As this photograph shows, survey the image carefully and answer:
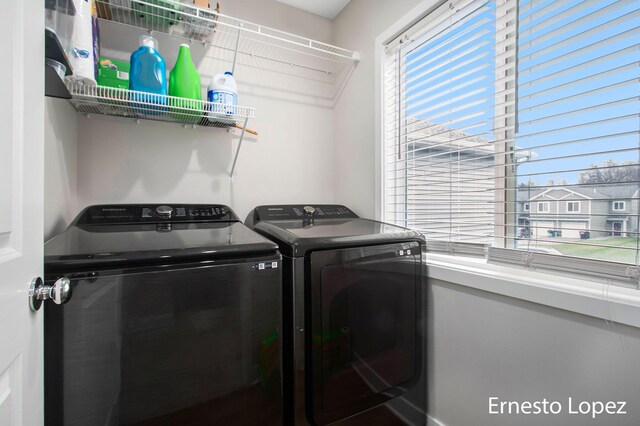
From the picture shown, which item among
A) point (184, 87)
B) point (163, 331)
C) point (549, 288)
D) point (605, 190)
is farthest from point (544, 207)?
point (184, 87)

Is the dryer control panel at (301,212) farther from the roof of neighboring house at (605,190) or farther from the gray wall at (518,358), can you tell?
the roof of neighboring house at (605,190)

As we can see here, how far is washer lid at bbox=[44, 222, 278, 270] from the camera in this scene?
86 cm

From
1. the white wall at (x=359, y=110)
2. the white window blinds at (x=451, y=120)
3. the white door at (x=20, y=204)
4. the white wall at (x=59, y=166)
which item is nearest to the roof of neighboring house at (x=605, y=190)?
the white window blinds at (x=451, y=120)

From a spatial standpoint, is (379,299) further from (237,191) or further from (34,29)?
(34,29)

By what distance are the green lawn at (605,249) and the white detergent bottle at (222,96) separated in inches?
65.9

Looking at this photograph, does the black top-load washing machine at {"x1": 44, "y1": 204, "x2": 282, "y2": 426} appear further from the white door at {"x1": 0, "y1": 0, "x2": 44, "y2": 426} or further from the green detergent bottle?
the green detergent bottle

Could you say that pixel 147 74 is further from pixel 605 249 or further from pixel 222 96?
pixel 605 249

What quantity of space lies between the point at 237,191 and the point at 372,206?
37.3 inches

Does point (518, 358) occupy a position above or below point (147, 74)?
below

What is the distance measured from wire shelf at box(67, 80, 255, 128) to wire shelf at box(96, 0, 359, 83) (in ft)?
1.32

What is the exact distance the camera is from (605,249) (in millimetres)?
998

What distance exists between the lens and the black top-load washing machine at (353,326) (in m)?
1.15

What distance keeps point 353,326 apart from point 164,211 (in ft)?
3.88

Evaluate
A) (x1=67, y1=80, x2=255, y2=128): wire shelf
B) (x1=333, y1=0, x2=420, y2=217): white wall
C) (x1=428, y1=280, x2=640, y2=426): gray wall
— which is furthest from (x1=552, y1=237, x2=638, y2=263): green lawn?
(x1=67, y1=80, x2=255, y2=128): wire shelf
